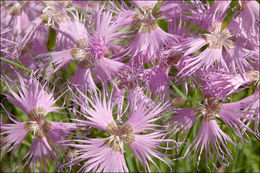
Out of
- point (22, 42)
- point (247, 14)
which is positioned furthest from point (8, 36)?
point (247, 14)

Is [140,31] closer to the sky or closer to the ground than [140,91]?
closer to the sky

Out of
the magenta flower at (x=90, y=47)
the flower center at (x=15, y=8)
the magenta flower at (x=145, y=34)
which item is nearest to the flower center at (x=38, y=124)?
the magenta flower at (x=90, y=47)

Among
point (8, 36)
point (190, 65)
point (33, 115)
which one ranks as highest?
point (8, 36)

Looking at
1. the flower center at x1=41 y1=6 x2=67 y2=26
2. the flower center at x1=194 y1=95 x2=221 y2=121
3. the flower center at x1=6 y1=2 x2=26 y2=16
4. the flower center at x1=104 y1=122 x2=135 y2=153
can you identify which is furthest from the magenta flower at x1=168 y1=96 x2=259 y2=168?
the flower center at x1=6 y1=2 x2=26 y2=16

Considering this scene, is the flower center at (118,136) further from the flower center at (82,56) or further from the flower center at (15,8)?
the flower center at (15,8)

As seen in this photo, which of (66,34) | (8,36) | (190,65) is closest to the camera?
(190,65)

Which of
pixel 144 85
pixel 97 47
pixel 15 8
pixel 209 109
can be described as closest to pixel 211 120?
pixel 209 109

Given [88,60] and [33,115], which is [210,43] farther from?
[33,115]

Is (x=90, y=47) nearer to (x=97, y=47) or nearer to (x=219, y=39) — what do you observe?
(x=97, y=47)
